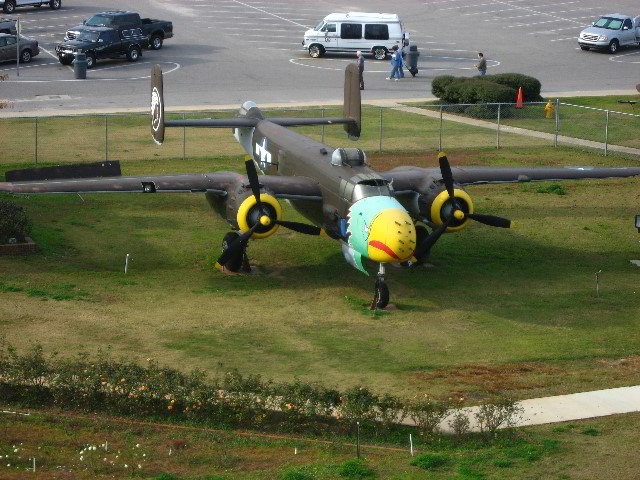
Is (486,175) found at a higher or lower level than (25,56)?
lower

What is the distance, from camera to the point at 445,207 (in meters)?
29.6

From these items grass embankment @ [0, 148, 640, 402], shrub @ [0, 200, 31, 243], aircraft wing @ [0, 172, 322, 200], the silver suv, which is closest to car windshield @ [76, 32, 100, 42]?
grass embankment @ [0, 148, 640, 402]

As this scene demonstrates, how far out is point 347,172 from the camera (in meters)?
29.1

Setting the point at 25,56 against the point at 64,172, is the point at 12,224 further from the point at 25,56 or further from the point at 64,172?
the point at 25,56

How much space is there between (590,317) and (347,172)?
731 centimetres

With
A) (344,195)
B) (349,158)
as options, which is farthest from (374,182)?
(349,158)

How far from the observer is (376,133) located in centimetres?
5025

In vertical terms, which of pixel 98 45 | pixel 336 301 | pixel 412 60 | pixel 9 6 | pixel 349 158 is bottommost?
pixel 336 301

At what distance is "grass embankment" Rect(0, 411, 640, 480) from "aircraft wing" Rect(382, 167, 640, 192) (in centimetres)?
1145

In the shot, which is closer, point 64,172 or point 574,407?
point 574,407

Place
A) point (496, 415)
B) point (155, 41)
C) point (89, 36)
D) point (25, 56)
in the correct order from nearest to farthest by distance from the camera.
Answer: point (496, 415)
point (89, 36)
point (25, 56)
point (155, 41)

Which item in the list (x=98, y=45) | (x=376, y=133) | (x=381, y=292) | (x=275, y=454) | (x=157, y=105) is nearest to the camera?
(x=275, y=454)

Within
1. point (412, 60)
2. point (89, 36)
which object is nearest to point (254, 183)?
point (412, 60)

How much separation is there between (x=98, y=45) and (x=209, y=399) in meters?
45.4
